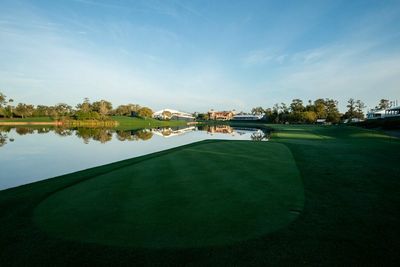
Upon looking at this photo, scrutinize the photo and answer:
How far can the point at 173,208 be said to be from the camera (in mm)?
5617

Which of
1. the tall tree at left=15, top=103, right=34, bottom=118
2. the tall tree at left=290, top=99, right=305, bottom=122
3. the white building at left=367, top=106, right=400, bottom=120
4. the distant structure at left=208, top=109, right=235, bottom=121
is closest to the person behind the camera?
the white building at left=367, top=106, right=400, bottom=120

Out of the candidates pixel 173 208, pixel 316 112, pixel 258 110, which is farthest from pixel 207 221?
pixel 258 110


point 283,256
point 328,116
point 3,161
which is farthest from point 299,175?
point 328,116

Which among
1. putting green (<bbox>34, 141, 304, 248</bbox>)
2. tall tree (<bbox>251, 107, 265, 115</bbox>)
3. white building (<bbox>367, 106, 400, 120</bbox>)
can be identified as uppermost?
tall tree (<bbox>251, 107, 265, 115</bbox>)

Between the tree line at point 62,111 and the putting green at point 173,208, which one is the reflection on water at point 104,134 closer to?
the putting green at point 173,208

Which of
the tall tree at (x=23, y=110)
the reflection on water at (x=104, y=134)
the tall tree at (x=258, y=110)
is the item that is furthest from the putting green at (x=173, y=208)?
the tall tree at (x=258, y=110)

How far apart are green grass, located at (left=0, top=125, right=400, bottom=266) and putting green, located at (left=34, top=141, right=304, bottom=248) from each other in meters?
0.02

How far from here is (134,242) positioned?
4.05 m

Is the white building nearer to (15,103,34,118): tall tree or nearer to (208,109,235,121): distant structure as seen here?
(208,109,235,121): distant structure

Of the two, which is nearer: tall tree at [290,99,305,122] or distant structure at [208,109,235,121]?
tall tree at [290,99,305,122]

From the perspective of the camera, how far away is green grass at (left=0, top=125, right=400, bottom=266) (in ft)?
12.0

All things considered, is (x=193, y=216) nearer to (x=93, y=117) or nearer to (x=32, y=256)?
(x=32, y=256)

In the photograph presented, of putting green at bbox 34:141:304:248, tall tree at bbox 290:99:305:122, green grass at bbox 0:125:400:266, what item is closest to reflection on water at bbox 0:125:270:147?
putting green at bbox 34:141:304:248

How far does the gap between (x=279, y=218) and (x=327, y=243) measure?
1.13 m
